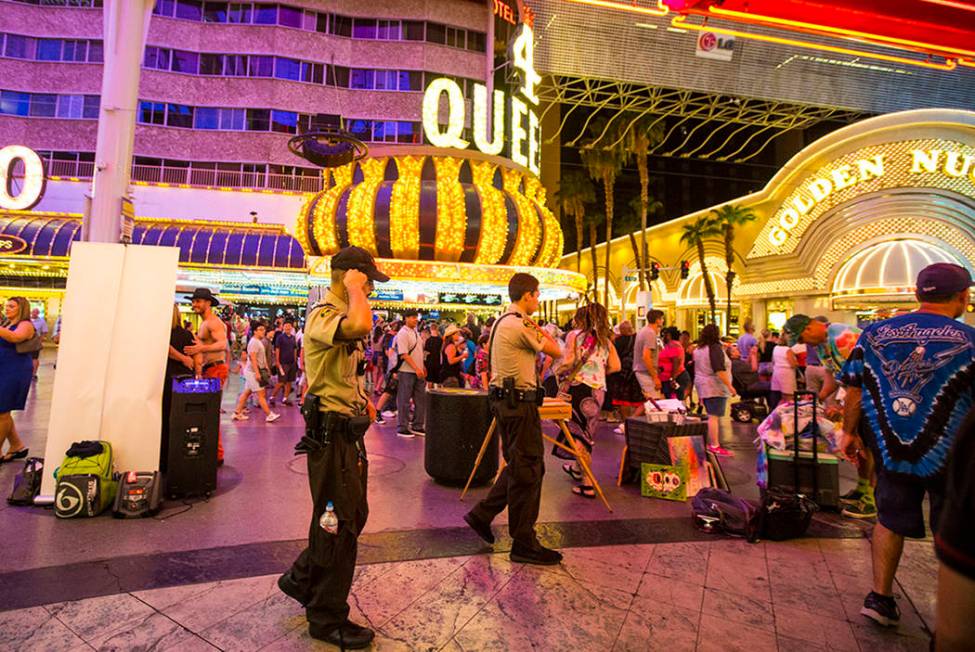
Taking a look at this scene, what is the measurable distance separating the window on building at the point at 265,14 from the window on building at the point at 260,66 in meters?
2.23

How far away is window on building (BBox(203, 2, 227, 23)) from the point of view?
30.5 m

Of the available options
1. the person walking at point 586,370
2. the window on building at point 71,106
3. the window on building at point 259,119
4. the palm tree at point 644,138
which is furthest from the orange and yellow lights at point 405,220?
the window on building at point 71,106

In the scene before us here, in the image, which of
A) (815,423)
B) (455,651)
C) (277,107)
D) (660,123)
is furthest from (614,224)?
(455,651)

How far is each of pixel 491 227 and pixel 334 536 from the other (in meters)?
12.1

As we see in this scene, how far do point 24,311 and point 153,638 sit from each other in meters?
5.47

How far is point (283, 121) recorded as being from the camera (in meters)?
30.5

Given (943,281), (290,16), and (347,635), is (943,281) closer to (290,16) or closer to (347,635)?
(347,635)

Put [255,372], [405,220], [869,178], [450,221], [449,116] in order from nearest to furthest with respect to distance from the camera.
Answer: [255,372] → [405,220] → [450,221] → [449,116] → [869,178]

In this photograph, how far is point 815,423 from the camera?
5.20m

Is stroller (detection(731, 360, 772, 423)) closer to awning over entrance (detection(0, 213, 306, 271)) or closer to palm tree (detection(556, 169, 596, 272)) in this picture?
awning over entrance (detection(0, 213, 306, 271))

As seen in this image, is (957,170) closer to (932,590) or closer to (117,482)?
(932,590)

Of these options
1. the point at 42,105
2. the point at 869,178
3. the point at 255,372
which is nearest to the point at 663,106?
the point at 869,178

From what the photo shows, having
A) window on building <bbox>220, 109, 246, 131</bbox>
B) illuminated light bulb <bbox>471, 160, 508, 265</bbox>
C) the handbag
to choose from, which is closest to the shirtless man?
the handbag

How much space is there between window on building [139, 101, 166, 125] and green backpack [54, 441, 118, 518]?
99.2 feet
